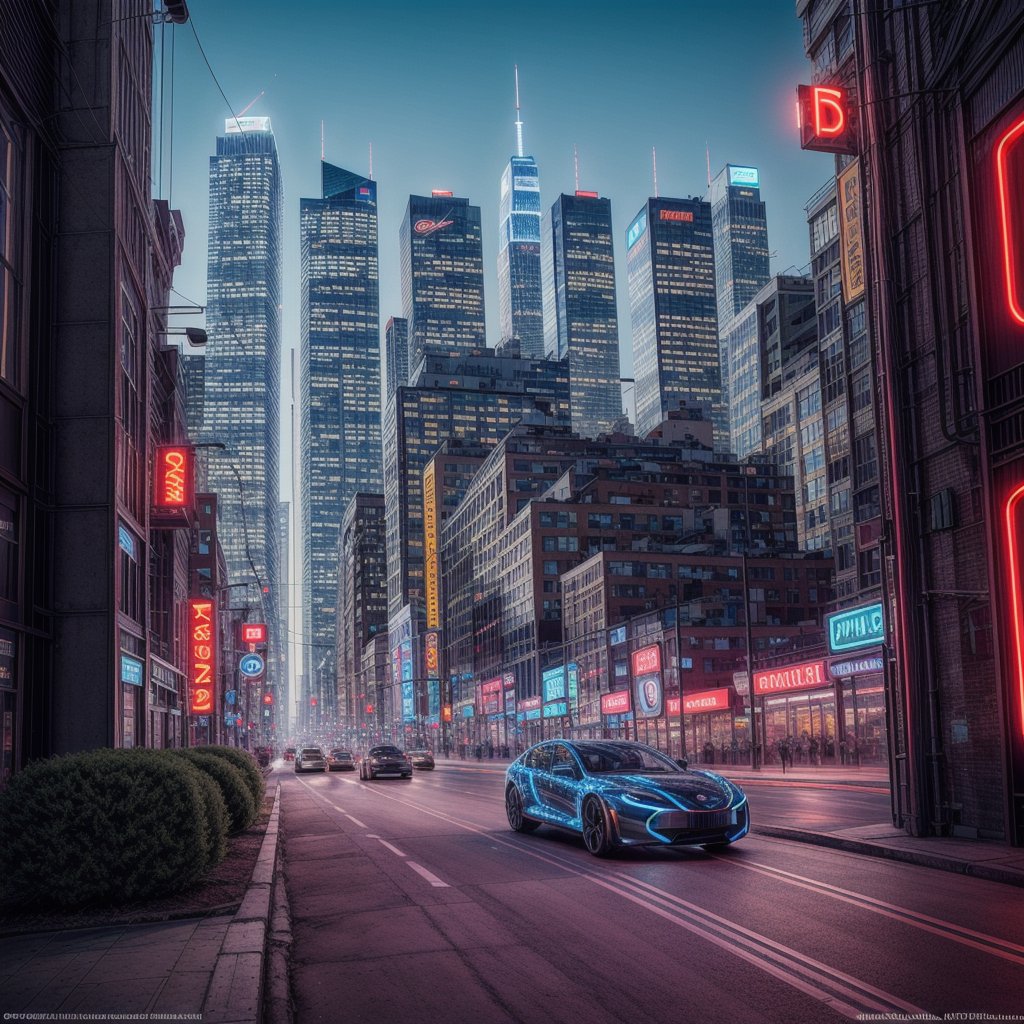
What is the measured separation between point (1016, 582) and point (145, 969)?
11.1m

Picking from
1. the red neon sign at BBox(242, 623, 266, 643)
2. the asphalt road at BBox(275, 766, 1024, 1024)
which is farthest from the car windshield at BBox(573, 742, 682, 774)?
the red neon sign at BBox(242, 623, 266, 643)

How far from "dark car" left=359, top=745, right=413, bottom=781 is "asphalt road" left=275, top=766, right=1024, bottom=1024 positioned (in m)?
32.5

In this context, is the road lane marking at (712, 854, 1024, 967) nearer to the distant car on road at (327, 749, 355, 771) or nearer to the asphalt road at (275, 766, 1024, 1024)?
the asphalt road at (275, 766, 1024, 1024)

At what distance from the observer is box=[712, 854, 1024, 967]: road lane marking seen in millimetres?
8367

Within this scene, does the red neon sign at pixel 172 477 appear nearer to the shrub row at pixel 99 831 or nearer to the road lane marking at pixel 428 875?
the road lane marking at pixel 428 875

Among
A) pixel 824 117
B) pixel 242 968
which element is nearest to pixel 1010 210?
pixel 824 117

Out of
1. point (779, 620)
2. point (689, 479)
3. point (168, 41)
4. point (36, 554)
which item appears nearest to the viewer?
point (36, 554)

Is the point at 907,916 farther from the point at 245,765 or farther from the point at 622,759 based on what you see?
the point at 245,765

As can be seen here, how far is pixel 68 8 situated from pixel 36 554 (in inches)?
490

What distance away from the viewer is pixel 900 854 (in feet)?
45.4

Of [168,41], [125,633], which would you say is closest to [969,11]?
[125,633]

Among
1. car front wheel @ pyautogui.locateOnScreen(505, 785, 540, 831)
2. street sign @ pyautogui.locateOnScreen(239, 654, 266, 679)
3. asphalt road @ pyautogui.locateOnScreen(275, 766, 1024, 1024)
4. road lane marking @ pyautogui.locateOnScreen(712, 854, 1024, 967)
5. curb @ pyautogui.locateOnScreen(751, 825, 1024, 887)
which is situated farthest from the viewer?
street sign @ pyautogui.locateOnScreen(239, 654, 266, 679)

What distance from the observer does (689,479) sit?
429 feet

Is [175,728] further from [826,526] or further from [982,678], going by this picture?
[826,526]
